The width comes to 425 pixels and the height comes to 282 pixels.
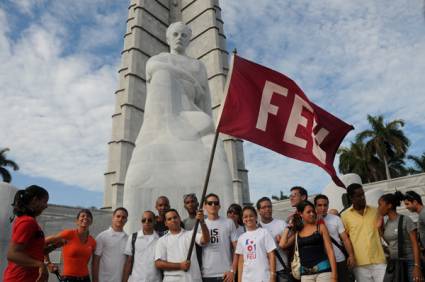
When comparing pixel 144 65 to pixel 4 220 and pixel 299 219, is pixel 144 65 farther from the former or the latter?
pixel 299 219

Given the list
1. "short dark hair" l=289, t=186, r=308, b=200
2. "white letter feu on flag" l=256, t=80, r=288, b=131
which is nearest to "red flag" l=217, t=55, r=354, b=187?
"white letter feu on flag" l=256, t=80, r=288, b=131

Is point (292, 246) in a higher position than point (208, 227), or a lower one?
lower

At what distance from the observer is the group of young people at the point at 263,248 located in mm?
→ 3641

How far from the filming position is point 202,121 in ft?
25.7

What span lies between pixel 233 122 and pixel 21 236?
2473 mm

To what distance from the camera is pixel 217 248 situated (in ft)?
13.0

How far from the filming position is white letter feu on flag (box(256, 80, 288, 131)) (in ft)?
14.4

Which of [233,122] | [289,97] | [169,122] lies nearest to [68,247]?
[233,122]

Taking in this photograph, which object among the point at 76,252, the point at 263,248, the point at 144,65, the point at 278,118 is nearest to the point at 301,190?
the point at 278,118

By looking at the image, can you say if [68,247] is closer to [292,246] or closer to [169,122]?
[292,246]

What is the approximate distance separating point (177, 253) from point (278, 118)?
6.38 feet

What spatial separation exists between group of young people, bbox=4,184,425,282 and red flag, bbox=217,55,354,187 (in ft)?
1.98

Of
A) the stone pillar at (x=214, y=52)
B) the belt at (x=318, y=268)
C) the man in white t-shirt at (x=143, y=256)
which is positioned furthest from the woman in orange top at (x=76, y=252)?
the stone pillar at (x=214, y=52)

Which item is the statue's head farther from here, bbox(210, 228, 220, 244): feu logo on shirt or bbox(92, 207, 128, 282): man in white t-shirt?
bbox(210, 228, 220, 244): feu logo on shirt
